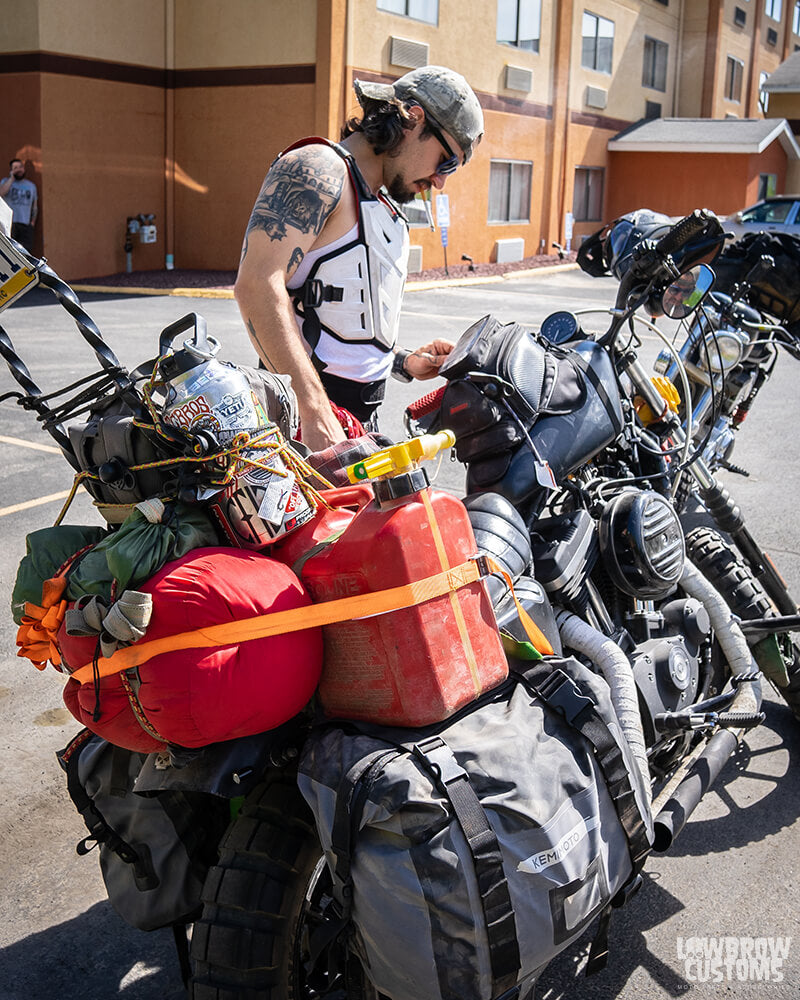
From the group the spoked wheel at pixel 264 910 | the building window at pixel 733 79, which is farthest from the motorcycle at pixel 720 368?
the building window at pixel 733 79

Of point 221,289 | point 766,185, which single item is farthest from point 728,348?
point 766,185

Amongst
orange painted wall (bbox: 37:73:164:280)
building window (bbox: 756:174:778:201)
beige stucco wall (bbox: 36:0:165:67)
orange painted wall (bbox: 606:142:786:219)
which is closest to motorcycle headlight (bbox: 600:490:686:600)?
orange painted wall (bbox: 37:73:164:280)

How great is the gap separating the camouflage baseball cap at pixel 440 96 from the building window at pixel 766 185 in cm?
3266

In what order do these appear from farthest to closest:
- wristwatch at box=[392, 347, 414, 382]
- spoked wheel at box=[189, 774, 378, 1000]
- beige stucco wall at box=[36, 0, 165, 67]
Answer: beige stucco wall at box=[36, 0, 165, 67] < wristwatch at box=[392, 347, 414, 382] < spoked wheel at box=[189, 774, 378, 1000]

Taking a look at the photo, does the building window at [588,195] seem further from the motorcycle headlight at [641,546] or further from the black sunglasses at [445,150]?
the motorcycle headlight at [641,546]

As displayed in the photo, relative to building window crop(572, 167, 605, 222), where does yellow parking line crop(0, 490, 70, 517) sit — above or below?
below

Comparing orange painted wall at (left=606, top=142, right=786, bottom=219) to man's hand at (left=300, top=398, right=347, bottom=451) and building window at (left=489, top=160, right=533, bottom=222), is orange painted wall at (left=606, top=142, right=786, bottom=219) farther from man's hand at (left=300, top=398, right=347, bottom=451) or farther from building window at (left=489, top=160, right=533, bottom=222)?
man's hand at (left=300, top=398, right=347, bottom=451)

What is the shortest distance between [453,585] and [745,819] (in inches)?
76.0

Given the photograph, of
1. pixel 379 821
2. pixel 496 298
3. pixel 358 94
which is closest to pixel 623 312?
pixel 358 94

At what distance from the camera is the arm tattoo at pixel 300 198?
319cm

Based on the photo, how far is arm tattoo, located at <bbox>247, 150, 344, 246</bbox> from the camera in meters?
3.19

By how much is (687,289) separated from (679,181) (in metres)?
30.7

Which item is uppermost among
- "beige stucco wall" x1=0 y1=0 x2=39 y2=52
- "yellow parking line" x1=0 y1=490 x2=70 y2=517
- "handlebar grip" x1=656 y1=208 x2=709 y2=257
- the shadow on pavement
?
"beige stucco wall" x1=0 y1=0 x2=39 y2=52

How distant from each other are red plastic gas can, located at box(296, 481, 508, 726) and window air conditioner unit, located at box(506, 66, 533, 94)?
24.3 metres
